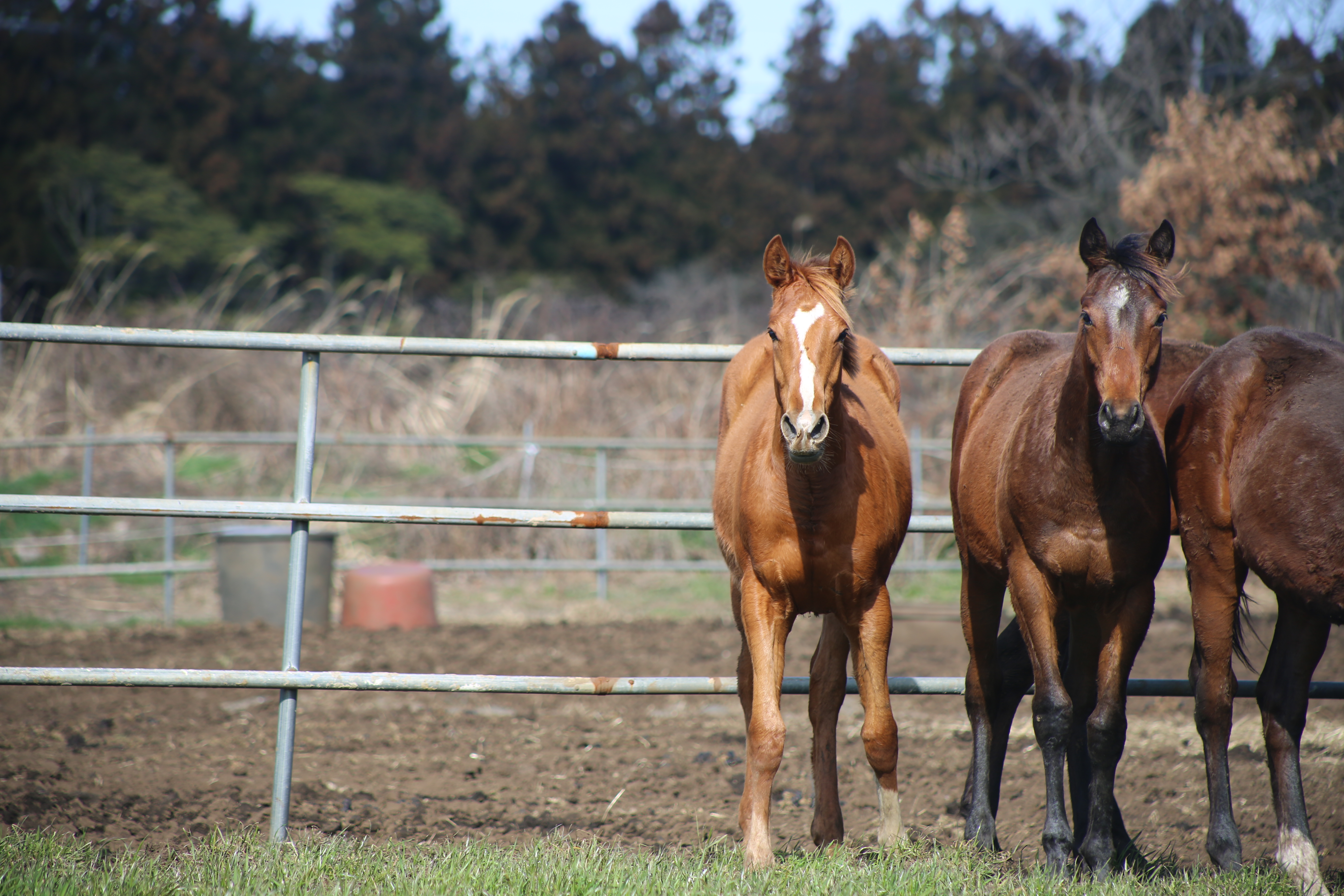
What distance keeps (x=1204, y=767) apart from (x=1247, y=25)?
1774 cm

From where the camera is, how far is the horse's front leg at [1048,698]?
9.64 ft

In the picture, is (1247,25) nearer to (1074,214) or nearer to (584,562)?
(1074,214)

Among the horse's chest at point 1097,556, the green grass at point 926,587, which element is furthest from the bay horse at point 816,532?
the green grass at point 926,587

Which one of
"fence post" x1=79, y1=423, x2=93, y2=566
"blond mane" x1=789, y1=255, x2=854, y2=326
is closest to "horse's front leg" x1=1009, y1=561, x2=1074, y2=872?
"blond mane" x1=789, y1=255, x2=854, y2=326

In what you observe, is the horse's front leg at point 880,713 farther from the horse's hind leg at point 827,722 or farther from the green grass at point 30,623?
the green grass at point 30,623

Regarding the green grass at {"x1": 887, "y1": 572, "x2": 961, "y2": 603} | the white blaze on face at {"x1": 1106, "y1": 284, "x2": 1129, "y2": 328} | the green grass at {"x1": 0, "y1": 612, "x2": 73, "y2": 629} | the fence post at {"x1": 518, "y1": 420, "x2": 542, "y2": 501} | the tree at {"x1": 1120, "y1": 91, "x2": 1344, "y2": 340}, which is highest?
the tree at {"x1": 1120, "y1": 91, "x2": 1344, "y2": 340}

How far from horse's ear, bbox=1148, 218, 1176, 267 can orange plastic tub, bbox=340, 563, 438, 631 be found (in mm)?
6560

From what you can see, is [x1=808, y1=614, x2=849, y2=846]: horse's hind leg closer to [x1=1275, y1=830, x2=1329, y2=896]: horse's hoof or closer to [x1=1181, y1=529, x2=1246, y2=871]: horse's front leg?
[x1=1181, y1=529, x2=1246, y2=871]: horse's front leg

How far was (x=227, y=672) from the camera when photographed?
3150 millimetres

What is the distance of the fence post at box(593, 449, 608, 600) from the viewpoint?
9828 mm

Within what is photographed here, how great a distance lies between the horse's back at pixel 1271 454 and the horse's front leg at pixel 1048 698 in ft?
1.65

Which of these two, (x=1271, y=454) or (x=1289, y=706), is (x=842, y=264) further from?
(x=1289, y=706)

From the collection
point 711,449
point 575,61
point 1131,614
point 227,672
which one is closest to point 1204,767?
point 1131,614

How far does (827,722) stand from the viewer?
3.36 m
